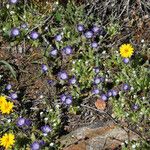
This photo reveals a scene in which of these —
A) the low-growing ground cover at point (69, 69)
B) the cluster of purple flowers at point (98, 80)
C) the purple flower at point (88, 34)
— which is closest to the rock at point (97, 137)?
the low-growing ground cover at point (69, 69)

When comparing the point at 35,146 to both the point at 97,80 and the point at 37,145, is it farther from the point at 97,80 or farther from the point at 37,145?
the point at 97,80

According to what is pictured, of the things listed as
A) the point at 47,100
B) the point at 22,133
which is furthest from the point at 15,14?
the point at 22,133

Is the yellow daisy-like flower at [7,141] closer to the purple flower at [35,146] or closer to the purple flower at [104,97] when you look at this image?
the purple flower at [35,146]

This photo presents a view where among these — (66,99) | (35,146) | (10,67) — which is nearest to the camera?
(35,146)

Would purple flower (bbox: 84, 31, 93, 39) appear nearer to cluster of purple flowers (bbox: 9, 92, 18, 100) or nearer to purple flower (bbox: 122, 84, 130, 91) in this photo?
purple flower (bbox: 122, 84, 130, 91)

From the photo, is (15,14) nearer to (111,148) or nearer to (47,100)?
(47,100)

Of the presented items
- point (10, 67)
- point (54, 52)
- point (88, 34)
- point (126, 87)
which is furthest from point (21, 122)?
point (88, 34)
